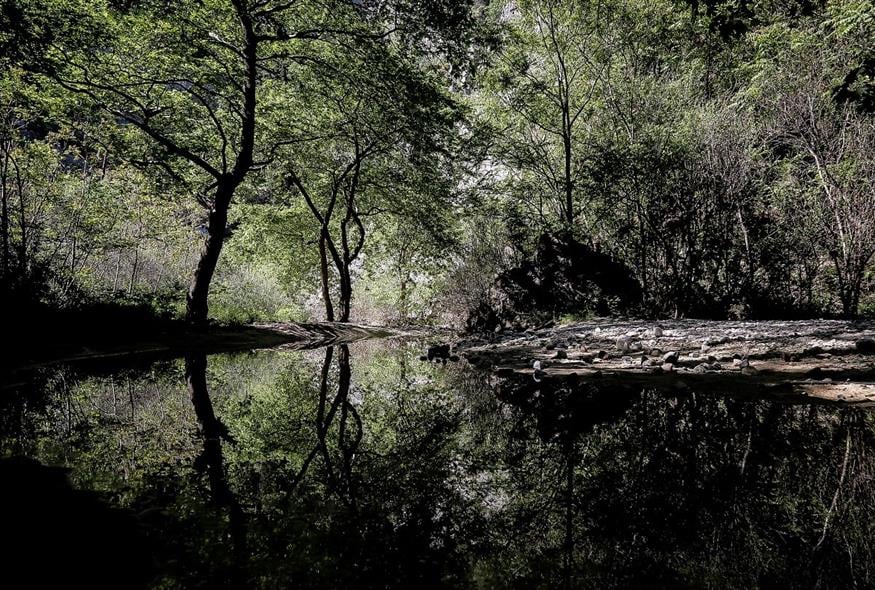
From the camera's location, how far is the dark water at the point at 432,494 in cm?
128

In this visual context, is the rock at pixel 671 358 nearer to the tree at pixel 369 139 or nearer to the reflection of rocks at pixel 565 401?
the reflection of rocks at pixel 565 401

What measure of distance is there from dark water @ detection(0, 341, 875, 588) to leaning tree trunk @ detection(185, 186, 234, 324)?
6321 millimetres

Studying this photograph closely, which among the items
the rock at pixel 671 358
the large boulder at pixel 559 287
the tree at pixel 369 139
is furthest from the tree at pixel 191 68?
the rock at pixel 671 358

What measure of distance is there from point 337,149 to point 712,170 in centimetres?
1253

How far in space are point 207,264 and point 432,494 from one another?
9376 mm

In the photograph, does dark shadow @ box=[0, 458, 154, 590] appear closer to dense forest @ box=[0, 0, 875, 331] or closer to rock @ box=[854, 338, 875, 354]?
dense forest @ box=[0, 0, 875, 331]

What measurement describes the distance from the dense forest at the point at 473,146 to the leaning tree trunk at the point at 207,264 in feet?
0.19

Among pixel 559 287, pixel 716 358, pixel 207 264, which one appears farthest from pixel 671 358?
pixel 207 264

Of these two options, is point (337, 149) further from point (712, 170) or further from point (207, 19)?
point (712, 170)

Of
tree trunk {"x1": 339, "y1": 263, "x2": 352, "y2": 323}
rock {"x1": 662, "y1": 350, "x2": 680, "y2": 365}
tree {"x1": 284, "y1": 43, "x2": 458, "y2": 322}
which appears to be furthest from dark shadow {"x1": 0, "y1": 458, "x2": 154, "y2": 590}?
tree trunk {"x1": 339, "y1": 263, "x2": 352, "y2": 323}

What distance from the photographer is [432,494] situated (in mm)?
1922

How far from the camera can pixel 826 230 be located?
31.2 ft

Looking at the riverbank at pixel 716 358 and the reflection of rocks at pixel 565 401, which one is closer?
the reflection of rocks at pixel 565 401

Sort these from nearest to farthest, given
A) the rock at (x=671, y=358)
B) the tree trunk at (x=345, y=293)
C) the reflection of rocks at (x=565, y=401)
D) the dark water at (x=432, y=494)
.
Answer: the dark water at (x=432, y=494) → the reflection of rocks at (x=565, y=401) → the rock at (x=671, y=358) → the tree trunk at (x=345, y=293)
